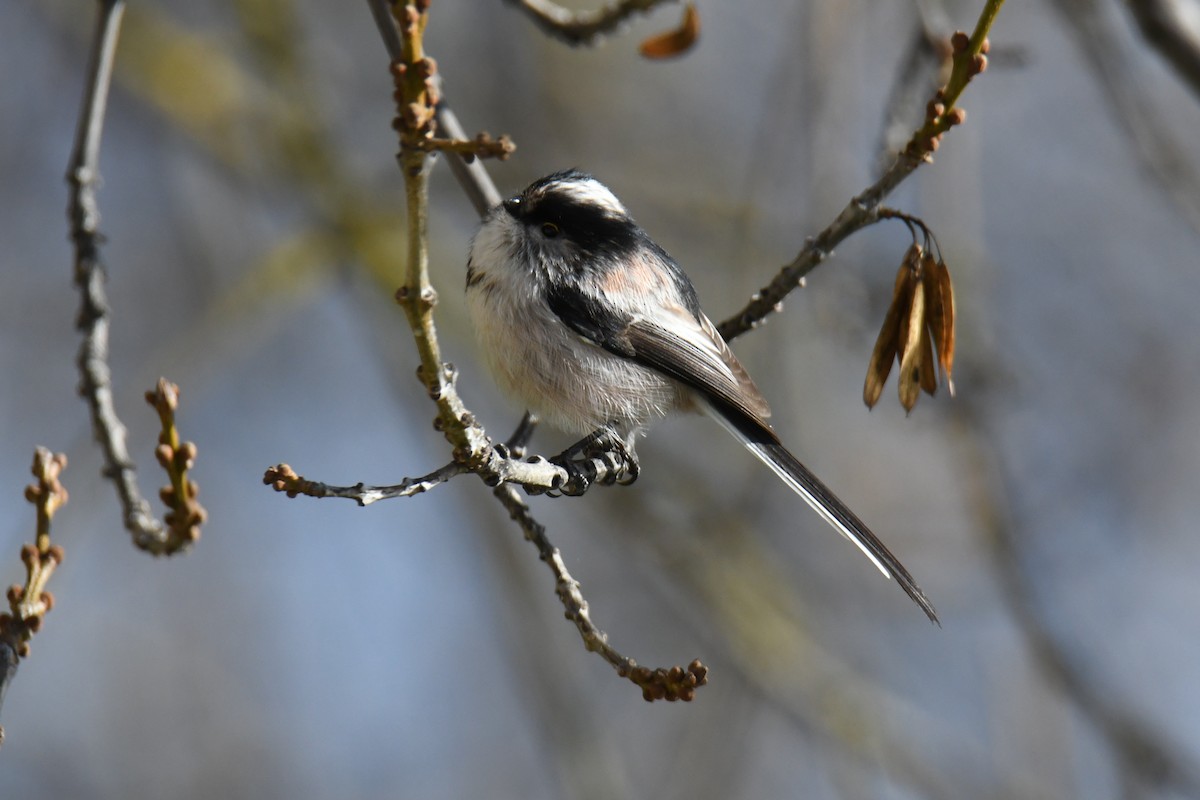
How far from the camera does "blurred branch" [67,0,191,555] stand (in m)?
2.32

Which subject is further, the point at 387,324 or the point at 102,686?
the point at 102,686

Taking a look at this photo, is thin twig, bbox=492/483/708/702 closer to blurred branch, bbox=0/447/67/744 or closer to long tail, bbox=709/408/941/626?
long tail, bbox=709/408/941/626

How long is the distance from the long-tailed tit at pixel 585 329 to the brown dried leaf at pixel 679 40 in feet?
1.72

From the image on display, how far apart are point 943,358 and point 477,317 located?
1287mm

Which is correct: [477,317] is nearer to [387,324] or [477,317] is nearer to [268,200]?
[387,324]

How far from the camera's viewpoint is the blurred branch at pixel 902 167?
1690 millimetres

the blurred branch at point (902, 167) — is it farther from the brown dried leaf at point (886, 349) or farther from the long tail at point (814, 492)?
the long tail at point (814, 492)

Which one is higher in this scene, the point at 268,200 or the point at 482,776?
the point at 268,200

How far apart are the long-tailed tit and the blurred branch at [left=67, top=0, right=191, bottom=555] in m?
0.86

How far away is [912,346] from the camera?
1.88 meters

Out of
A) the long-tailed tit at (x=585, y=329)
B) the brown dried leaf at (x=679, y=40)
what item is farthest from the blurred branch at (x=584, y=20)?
the long-tailed tit at (x=585, y=329)

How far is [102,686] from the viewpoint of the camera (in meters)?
6.20

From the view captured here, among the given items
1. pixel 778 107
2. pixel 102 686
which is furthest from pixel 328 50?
pixel 102 686

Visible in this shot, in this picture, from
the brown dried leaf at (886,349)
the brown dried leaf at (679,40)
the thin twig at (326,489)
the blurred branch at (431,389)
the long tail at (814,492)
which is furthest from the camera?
the long tail at (814,492)
